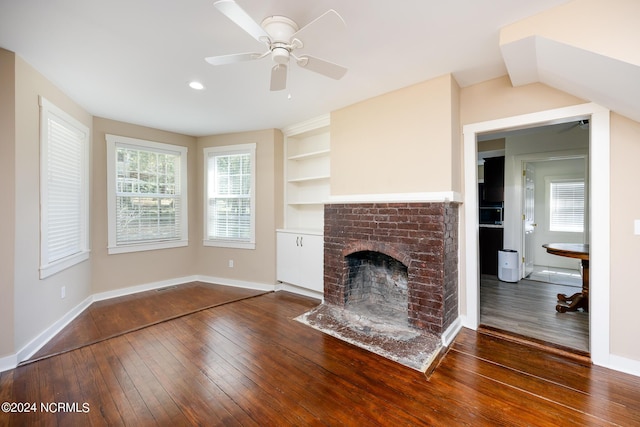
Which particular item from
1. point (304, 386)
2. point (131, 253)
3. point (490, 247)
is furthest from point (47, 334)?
point (490, 247)

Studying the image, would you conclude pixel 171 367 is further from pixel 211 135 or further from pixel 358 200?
pixel 211 135

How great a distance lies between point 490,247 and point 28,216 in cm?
653

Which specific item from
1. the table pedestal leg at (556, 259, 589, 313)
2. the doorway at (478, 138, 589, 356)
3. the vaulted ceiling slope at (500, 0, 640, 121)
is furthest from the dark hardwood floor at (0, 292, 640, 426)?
the vaulted ceiling slope at (500, 0, 640, 121)

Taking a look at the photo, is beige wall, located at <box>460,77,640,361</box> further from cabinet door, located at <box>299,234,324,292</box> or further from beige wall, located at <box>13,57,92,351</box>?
beige wall, located at <box>13,57,92,351</box>

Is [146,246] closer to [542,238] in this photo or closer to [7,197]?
[7,197]

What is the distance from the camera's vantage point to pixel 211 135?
4.81m

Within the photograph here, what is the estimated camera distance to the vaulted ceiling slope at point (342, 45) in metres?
1.72

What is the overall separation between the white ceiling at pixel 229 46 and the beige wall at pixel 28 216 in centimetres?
20

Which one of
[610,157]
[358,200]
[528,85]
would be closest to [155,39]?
[358,200]

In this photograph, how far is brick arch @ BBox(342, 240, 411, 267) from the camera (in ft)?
9.14

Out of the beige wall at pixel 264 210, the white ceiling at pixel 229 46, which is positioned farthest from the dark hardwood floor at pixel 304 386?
the white ceiling at pixel 229 46

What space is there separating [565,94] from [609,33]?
2.72ft

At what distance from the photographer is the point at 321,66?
193 cm

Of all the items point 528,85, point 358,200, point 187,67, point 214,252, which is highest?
point 187,67
